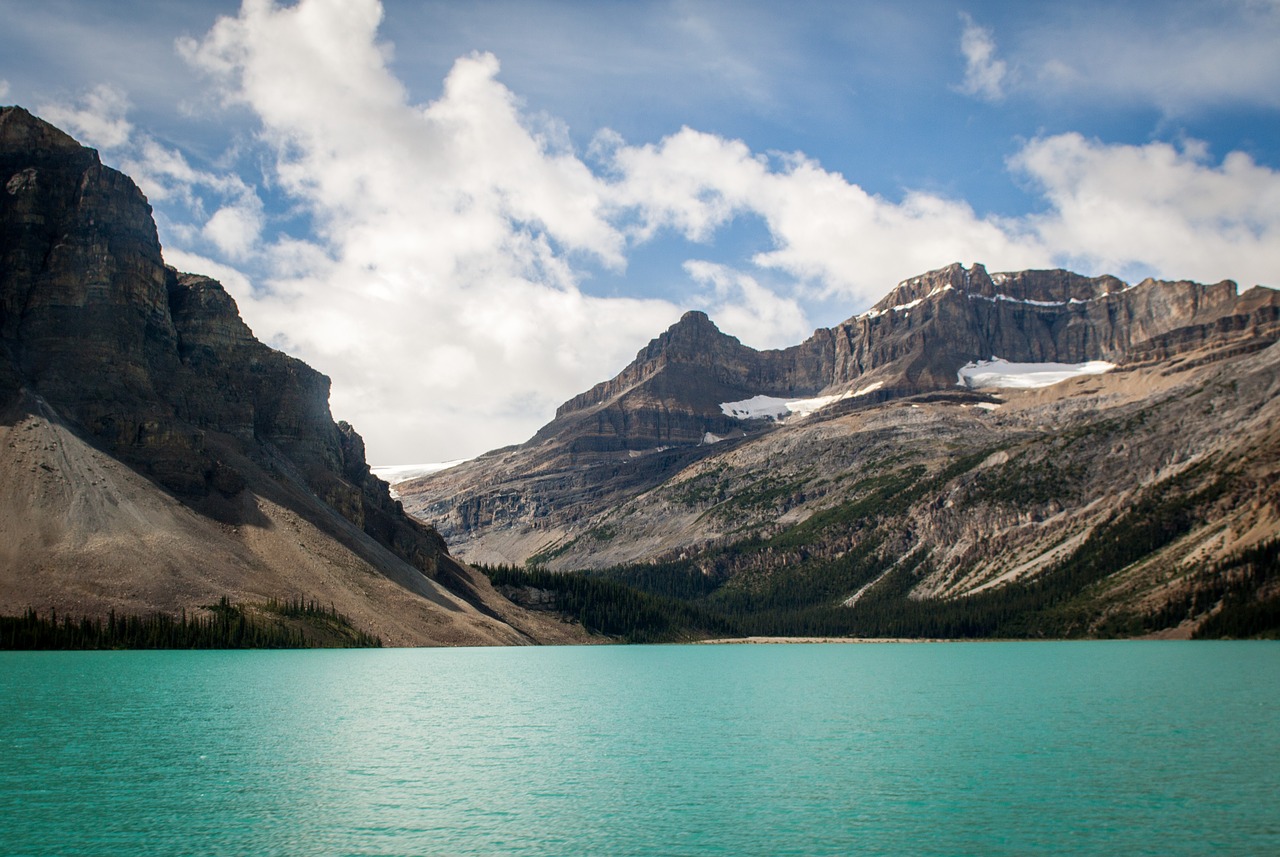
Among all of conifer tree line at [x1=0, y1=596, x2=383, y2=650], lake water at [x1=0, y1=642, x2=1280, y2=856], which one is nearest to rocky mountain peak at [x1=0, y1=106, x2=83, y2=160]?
conifer tree line at [x1=0, y1=596, x2=383, y2=650]

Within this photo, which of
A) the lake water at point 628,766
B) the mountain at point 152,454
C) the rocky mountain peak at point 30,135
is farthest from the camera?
the rocky mountain peak at point 30,135

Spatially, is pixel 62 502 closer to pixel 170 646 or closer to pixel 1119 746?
pixel 170 646

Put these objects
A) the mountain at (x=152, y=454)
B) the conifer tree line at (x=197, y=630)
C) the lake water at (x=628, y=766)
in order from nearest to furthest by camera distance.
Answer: the lake water at (x=628, y=766) → the conifer tree line at (x=197, y=630) → the mountain at (x=152, y=454)

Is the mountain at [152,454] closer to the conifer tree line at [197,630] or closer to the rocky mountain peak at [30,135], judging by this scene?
the rocky mountain peak at [30,135]

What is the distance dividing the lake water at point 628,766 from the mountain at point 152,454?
42.7 metres

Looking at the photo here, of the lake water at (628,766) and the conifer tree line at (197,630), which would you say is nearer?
the lake water at (628,766)

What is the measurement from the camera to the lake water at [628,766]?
3161cm

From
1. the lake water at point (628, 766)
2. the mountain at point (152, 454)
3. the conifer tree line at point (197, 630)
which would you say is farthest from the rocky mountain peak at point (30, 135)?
the lake water at point (628, 766)

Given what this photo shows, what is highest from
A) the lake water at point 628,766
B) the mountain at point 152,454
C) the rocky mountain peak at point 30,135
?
the rocky mountain peak at point 30,135

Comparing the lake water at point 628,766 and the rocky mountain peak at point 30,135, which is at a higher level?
the rocky mountain peak at point 30,135

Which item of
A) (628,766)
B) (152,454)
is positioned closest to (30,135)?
(152,454)

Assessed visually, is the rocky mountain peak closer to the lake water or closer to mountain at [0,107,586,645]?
mountain at [0,107,586,645]

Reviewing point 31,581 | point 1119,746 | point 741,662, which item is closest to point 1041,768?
point 1119,746

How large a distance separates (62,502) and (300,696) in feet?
255
